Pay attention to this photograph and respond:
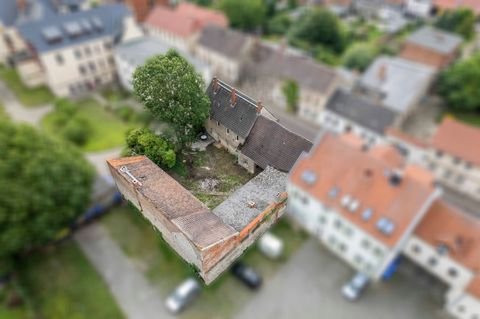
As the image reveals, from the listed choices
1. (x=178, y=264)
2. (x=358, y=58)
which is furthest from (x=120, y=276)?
(x=358, y=58)

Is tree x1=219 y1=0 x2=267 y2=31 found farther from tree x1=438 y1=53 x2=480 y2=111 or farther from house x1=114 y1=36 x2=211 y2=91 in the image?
tree x1=438 y1=53 x2=480 y2=111

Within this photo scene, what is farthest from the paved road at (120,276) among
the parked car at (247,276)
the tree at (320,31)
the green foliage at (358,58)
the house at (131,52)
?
the tree at (320,31)

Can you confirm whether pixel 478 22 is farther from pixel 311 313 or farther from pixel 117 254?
pixel 117 254

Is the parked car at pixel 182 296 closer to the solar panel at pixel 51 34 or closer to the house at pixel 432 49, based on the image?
the solar panel at pixel 51 34

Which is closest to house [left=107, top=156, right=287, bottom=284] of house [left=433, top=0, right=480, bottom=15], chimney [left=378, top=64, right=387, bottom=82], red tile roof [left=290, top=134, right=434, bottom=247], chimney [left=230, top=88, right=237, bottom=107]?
chimney [left=230, top=88, right=237, bottom=107]

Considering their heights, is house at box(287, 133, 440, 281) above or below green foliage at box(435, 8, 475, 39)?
below
